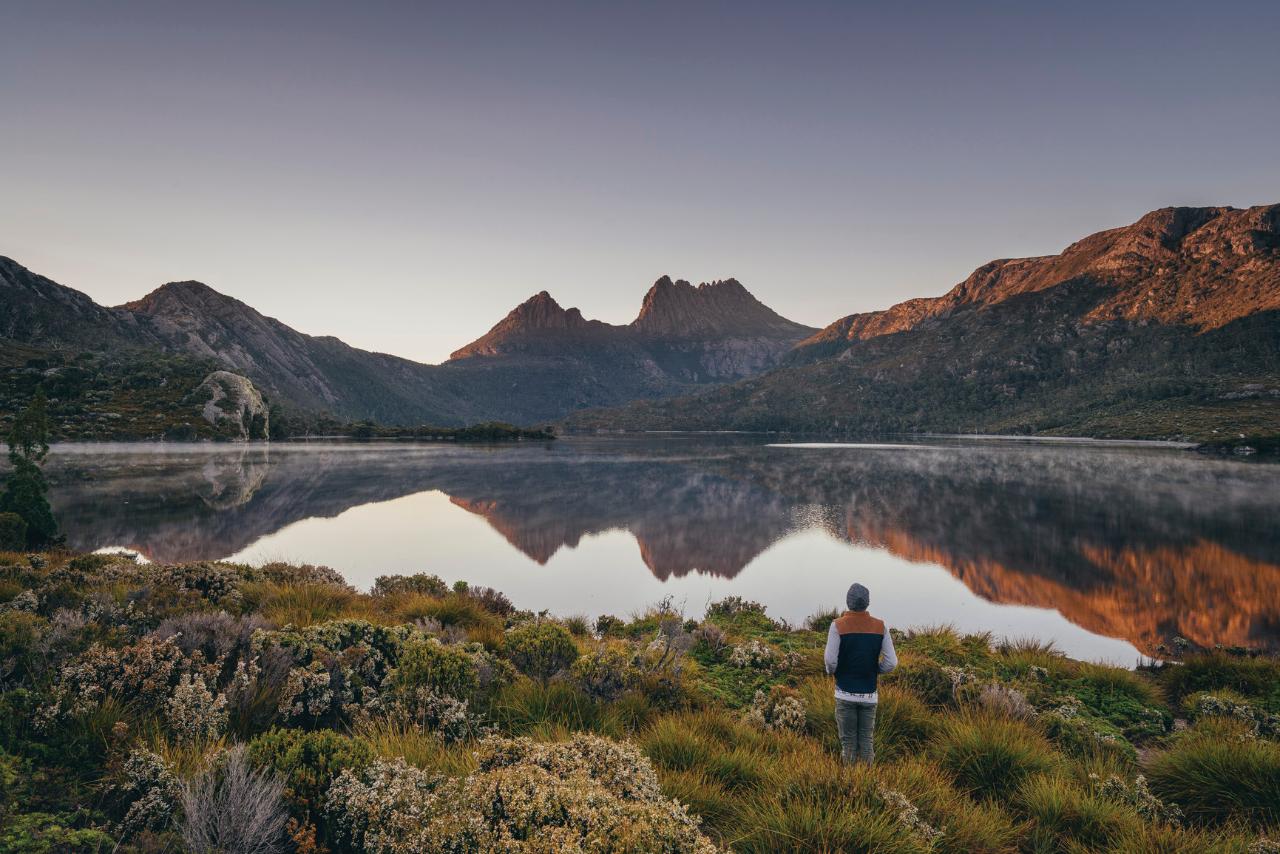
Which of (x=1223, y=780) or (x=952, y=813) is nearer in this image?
(x=952, y=813)

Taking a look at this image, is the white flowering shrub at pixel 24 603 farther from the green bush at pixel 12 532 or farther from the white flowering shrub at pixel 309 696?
the green bush at pixel 12 532

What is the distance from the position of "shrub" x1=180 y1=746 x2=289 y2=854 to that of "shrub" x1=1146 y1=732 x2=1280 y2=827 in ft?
29.2

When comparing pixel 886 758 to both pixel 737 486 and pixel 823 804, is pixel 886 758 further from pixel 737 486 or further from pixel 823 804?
pixel 737 486

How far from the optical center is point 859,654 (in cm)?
655

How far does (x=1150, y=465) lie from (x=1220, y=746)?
73232 mm

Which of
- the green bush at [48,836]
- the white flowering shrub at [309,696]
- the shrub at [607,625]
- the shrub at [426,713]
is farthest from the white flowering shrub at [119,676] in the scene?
the shrub at [607,625]

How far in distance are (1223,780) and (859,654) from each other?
4235 millimetres

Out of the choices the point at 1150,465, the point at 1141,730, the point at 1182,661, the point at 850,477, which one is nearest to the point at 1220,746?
the point at 1141,730

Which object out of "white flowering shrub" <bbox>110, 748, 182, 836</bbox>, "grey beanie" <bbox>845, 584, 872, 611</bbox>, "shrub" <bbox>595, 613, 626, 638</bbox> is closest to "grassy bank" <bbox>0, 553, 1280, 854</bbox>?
"white flowering shrub" <bbox>110, 748, 182, 836</bbox>

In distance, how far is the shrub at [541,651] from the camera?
8828 mm

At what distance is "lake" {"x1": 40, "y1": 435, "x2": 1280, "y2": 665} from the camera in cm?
1673

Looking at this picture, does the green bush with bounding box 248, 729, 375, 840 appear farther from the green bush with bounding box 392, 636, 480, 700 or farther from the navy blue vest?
the navy blue vest

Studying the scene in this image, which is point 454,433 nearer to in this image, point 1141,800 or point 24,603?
point 24,603

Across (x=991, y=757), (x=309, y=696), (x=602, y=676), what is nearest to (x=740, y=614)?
(x=602, y=676)
